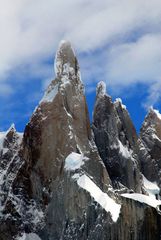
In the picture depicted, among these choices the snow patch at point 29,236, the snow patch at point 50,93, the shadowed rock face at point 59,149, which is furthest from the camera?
the snow patch at point 50,93

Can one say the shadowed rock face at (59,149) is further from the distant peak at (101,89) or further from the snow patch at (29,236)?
the distant peak at (101,89)

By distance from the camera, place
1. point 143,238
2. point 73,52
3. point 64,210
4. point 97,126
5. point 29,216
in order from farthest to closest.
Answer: point 97,126 < point 73,52 < point 29,216 < point 64,210 < point 143,238

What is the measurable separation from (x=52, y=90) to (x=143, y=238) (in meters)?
29.7

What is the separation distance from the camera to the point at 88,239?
102938 millimetres

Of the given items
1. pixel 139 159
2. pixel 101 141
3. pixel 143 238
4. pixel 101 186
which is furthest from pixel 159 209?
pixel 139 159

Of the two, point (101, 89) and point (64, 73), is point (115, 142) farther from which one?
point (64, 73)

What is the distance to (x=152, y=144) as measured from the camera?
143500 mm

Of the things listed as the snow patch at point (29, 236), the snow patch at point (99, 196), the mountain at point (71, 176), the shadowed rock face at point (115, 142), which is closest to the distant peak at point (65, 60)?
the mountain at point (71, 176)

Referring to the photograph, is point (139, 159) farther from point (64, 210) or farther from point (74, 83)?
point (64, 210)

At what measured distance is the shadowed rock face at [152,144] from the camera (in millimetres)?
139625

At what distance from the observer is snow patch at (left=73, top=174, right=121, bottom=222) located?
103938 millimetres

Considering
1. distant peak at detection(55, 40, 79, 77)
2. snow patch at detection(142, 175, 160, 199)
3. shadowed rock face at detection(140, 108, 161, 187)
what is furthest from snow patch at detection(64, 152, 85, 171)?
shadowed rock face at detection(140, 108, 161, 187)

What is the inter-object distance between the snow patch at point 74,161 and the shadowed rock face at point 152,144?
2897 centimetres

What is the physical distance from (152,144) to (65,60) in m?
28.1
